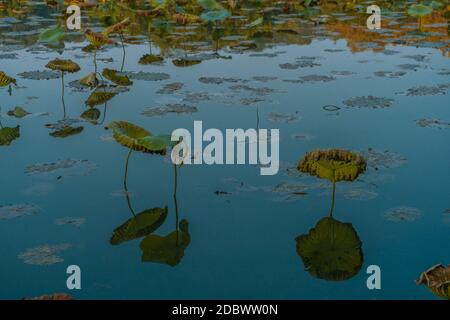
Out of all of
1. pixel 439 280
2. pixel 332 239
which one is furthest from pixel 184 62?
pixel 439 280

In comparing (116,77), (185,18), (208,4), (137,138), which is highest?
(208,4)

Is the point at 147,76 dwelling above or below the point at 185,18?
below

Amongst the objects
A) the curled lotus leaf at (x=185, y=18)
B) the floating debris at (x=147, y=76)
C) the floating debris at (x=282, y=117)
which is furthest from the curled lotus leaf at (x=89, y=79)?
the curled lotus leaf at (x=185, y=18)

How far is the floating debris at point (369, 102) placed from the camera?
187 inches

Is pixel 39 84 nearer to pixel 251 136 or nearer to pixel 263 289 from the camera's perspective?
pixel 251 136

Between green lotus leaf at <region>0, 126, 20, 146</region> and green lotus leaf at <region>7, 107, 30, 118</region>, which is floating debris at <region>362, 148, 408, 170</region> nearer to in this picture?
green lotus leaf at <region>0, 126, 20, 146</region>

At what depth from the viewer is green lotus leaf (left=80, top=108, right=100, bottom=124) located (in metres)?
4.54

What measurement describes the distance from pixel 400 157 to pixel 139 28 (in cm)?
678

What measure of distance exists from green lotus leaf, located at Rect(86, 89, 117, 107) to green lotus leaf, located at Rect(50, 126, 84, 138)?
713 millimetres

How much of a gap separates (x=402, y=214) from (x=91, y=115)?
2.74 m

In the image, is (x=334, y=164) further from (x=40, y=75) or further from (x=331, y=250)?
(x=40, y=75)

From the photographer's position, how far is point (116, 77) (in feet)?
19.0

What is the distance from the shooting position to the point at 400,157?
3590 mm
